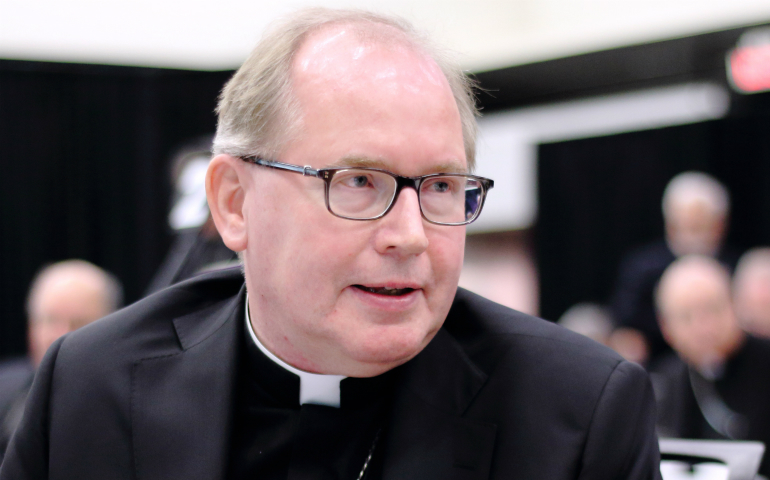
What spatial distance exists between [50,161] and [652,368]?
4.79 meters

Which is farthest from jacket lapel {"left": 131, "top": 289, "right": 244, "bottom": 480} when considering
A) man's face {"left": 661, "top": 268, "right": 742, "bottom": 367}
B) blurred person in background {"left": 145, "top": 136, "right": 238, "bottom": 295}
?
man's face {"left": 661, "top": 268, "right": 742, "bottom": 367}

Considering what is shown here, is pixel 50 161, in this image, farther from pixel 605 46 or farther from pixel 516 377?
Result: pixel 516 377

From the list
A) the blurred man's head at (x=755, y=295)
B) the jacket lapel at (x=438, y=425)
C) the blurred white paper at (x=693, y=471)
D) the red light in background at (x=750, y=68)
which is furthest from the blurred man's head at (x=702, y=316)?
the jacket lapel at (x=438, y=425)

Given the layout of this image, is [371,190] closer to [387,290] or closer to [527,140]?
[387,290]

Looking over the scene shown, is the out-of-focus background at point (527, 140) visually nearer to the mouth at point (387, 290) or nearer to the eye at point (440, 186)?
the eye at point (440, 186)

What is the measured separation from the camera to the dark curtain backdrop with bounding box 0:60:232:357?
6.09 metres

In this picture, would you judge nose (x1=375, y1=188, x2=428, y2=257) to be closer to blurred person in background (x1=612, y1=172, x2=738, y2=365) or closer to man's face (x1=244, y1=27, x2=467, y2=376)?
man's face (x1=244, y1=27, x2=467, y2=376)

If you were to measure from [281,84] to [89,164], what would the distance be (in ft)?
17.6

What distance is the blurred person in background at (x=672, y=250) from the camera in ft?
17.2

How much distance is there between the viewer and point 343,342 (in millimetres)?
1322

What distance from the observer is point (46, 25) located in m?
5.82

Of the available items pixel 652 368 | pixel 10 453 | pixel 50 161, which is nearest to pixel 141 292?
pixel 50 161

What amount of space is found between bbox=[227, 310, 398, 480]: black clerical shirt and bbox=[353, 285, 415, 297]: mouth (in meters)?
0.32

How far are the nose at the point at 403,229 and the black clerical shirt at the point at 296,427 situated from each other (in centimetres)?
41
